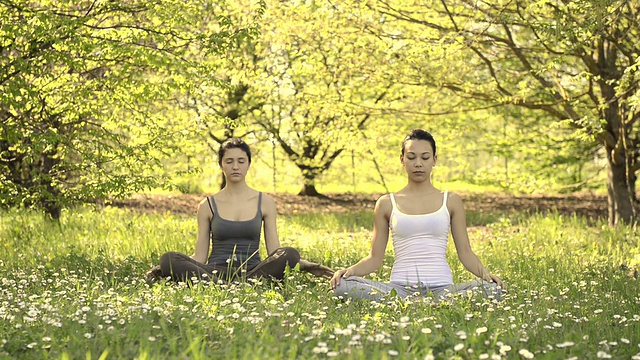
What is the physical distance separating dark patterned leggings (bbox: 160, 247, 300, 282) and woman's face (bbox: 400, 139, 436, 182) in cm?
141

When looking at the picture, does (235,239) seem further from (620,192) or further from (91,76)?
(620,192)

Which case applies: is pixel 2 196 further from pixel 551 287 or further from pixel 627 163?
pixel 627 163

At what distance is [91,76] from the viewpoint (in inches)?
425

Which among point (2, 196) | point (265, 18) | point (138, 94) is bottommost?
point (2, 196)

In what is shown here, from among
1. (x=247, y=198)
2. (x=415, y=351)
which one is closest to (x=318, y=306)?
(x=415, y=351)

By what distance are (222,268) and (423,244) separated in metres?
1.79

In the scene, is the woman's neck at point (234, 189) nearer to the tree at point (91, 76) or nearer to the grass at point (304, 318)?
the grass at point (304, 318)

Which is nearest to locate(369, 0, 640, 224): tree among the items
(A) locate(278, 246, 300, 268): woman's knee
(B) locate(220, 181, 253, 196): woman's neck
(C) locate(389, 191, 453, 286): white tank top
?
(B) locate(220, 181, 253, 196): woman's neck

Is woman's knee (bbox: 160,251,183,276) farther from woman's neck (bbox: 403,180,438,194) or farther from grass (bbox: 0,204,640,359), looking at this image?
woman's neck (bbox: 403,180,438,194)

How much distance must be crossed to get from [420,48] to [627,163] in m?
4.65

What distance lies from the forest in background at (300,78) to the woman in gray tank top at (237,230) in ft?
7.12

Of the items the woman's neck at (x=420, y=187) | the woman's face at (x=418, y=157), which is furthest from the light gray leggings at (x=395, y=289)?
the woman's face at (x=418, y=157)

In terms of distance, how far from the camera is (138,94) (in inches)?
377

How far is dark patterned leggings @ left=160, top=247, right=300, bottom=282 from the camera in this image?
21.7ft
